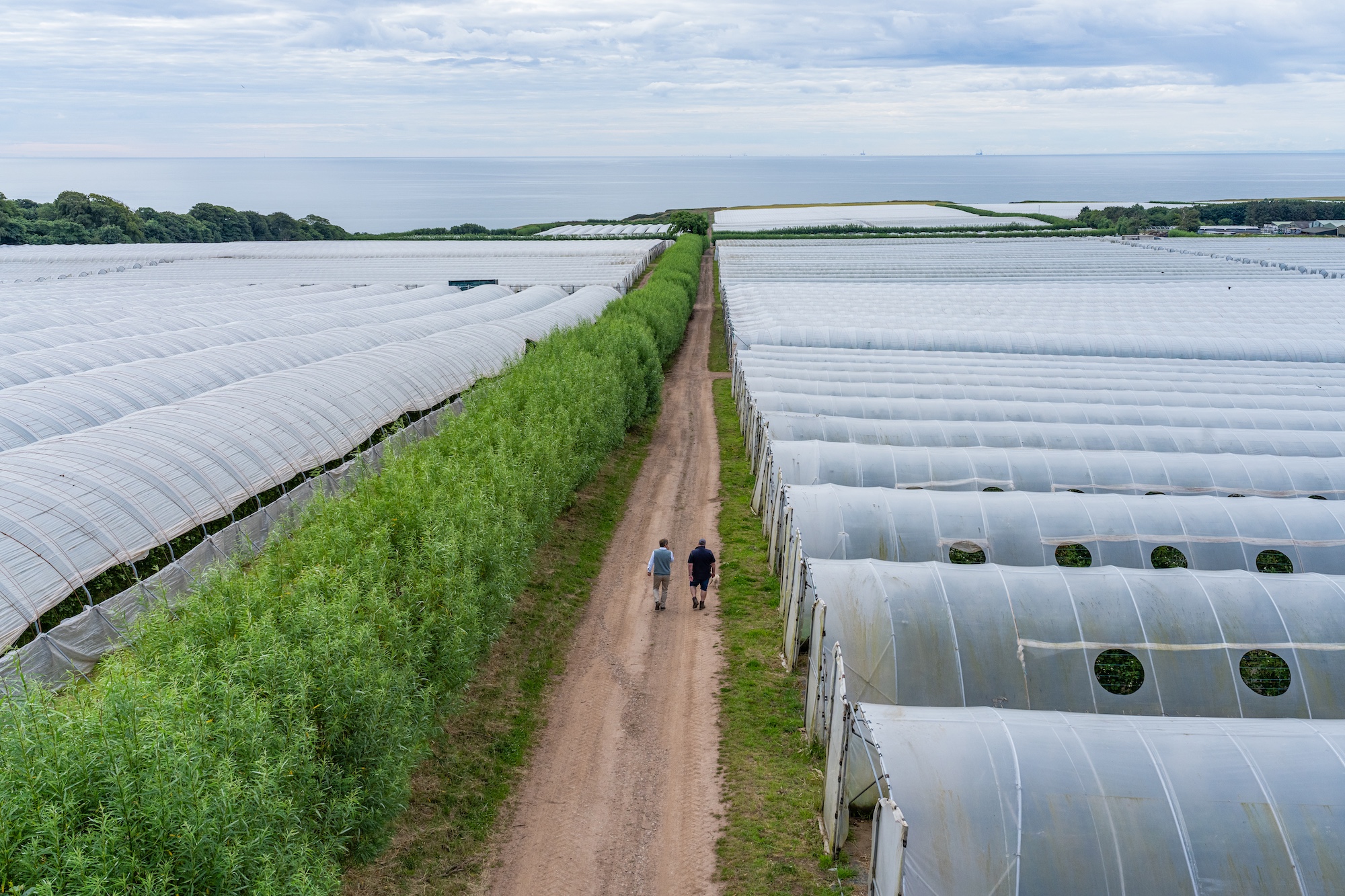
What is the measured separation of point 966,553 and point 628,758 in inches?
316

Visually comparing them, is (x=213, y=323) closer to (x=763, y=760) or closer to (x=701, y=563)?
(x=701, y=563)

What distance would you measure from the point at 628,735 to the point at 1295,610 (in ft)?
36.0

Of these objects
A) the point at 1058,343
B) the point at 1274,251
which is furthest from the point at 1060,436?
the point at 1274,251

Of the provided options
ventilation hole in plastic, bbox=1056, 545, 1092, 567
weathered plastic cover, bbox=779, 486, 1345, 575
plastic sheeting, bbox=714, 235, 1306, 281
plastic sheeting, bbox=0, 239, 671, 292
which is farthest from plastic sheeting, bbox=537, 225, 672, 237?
ventilation hole in plastic, bbox=1056, 545, 1092, 567

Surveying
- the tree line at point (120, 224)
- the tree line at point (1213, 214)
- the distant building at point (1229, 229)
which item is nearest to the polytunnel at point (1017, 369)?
the tree line at point (120, 224)

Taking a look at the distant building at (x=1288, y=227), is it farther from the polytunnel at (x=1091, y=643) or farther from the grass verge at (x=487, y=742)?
the grass verge at (x=487, y=742)

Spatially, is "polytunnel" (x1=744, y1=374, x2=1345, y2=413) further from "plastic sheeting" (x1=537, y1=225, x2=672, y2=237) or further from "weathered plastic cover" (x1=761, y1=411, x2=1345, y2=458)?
"plastic sheeting" (x1=537, y1=225, x2=672, y2=237)

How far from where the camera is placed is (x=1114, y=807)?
30.8 feet

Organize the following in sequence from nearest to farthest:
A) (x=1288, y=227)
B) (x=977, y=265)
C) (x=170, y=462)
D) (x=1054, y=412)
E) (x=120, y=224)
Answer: (x=170, y=462), (x=1054, y=412), (x=977, y=265), (x=120, y=224), (x=1288, y=227)

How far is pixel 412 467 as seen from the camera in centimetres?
1596

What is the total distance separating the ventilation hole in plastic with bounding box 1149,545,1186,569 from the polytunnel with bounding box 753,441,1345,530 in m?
3.25

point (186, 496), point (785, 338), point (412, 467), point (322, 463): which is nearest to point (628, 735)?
point (412, 467)

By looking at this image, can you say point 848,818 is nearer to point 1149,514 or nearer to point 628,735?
point 628,735

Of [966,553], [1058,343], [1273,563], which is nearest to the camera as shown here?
[1273,563]
